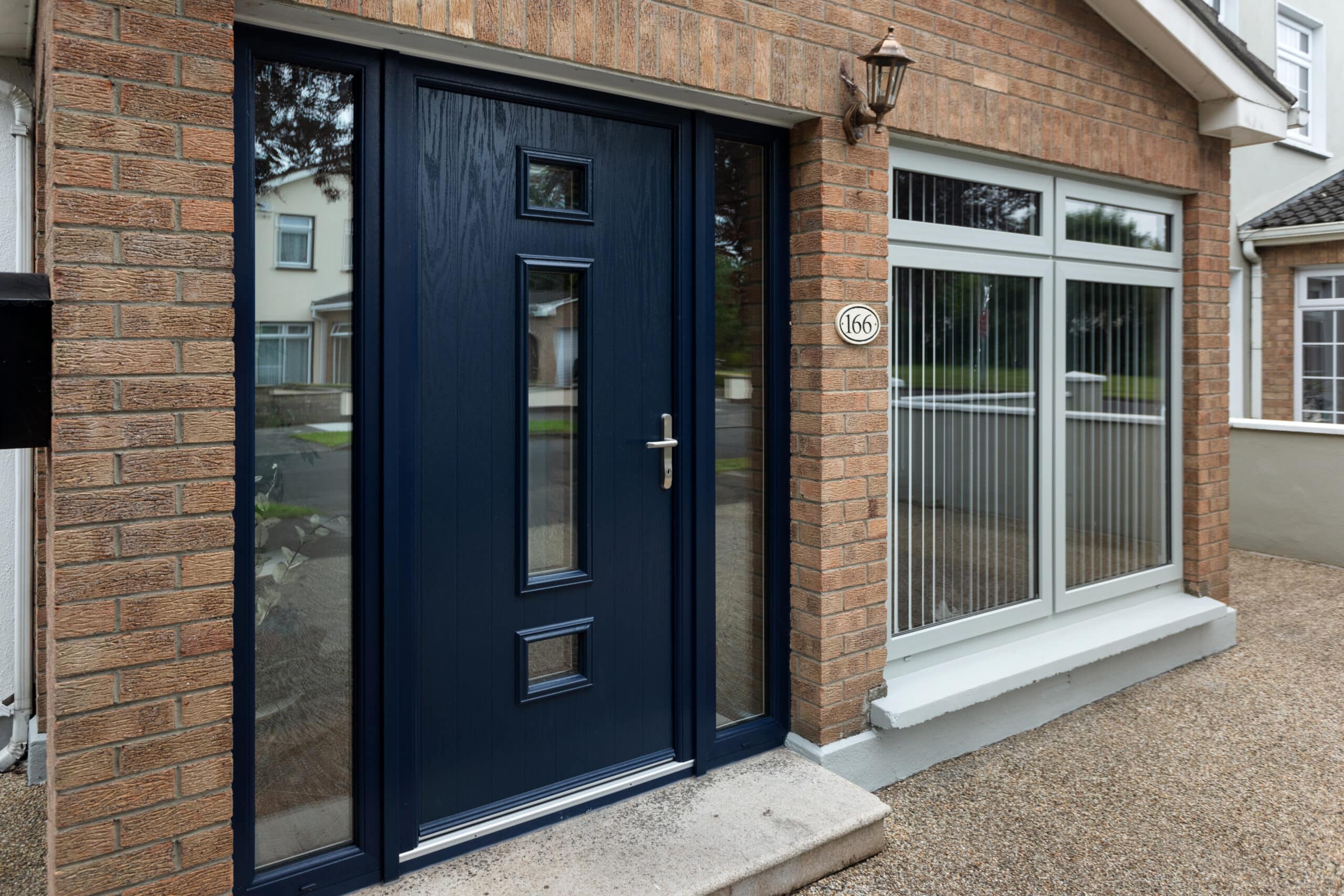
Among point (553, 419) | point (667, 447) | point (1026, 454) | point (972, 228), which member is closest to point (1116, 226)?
point (972, 228)

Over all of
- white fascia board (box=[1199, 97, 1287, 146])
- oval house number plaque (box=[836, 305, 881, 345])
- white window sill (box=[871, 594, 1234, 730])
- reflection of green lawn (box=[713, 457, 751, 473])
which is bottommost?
white window sill (box=[871, 594, 1234, 730])

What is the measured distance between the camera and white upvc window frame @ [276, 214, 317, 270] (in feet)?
7.92

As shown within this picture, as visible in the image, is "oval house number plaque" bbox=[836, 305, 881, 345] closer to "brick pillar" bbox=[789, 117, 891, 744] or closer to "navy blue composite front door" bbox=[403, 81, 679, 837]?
"brick pillar" bbox=[789, 117, 891, 744]

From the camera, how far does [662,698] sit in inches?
126

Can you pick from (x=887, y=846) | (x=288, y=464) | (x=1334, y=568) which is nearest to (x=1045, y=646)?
(x=887, y=846)

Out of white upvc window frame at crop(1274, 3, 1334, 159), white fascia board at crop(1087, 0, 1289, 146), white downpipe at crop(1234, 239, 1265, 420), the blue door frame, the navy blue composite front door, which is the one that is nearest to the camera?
the blue door frame

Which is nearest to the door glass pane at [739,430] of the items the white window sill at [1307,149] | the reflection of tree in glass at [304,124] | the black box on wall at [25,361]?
the reflection of tree in glass at [304,124]

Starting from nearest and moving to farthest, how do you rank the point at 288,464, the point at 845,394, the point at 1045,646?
the point at 288,464
the point at 845,394
the point at 1045,646

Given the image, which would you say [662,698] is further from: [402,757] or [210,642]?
[210,642]

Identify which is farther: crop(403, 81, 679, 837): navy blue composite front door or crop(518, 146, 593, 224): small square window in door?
crop(518, 146, 593, 224): small square window in door

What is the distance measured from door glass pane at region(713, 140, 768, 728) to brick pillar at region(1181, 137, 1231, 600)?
9.95 ft

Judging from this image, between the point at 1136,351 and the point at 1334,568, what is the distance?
3.97 m

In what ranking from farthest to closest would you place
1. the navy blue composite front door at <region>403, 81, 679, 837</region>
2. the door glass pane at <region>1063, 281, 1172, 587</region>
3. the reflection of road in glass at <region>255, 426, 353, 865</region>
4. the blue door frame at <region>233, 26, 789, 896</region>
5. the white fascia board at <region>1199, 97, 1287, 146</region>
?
1. the white fascia board at <region>1199, 97, 1287, 146</region>
2. the door glass pane at <region>1063, 281, 1172, 587</region>
3. the navy blue composite front door at <region>403, 81, 679, 837</region>
4. the reflection of road in glass at <region>255, 426, 353, 865</region>
5. the blue door frame at <region>233, 26, 789, 896</region>

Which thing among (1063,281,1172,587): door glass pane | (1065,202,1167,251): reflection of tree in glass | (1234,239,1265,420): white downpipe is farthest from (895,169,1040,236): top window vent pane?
(1234,239,1265,420): white downpipe
